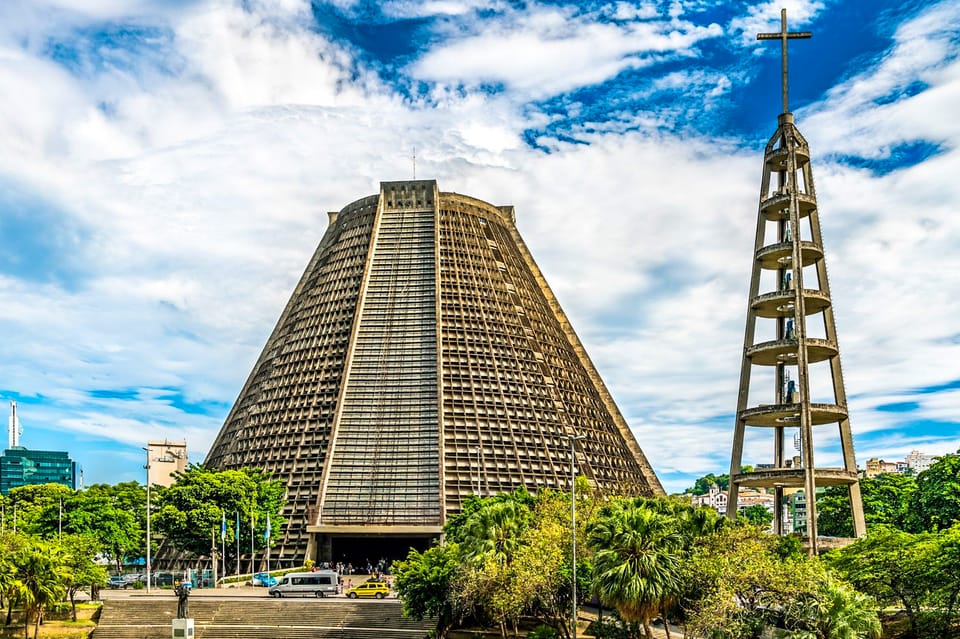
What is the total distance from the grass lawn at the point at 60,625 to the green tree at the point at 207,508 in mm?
14394

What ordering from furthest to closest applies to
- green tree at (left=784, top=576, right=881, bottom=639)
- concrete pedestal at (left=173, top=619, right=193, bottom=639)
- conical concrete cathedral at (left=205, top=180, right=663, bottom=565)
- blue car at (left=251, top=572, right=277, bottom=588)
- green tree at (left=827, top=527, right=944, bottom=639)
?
conical concrete cathedral at (left=205, top=180, right=663, bottom=565), blue car at (left=251, top=572, right=277, bottom=588), green tree at (left=827, top=527, right=944, bottom=639), concrete pedestal at (left=173, top=619, right=193, bottom=639), green tree at (left=784, top=576, right=881, bottom=639)

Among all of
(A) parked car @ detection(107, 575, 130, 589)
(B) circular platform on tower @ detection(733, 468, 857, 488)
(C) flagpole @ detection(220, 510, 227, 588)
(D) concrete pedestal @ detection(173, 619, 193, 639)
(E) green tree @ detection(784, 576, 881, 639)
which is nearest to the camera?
(E) green tree @ detection(784, 576, 881, 639)

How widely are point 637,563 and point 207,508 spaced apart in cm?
4457

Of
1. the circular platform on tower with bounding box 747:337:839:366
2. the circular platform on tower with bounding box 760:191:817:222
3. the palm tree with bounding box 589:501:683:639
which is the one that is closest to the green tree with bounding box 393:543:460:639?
the palm tree with bounding box 589:501:683:639

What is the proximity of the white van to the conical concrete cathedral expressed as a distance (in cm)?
1644

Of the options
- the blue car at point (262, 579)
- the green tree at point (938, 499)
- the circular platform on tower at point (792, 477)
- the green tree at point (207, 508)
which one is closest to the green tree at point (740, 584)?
the circular platform on tower at point (792, 477)

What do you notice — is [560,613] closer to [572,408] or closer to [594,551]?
[594,551]

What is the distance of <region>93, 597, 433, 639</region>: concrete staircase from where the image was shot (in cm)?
5475

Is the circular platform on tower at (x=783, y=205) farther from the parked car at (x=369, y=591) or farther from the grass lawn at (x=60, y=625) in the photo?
the grass lawn at (x=60, y=625)

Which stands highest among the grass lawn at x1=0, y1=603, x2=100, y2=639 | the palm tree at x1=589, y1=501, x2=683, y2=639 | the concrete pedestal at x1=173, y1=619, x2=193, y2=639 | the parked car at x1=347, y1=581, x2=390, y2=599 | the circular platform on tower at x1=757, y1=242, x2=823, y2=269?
the circular platform on tower at x1=757, y1=242, x2=823, y2=269

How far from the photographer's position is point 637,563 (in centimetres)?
3862

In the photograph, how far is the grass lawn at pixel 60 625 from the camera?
56.2 metres

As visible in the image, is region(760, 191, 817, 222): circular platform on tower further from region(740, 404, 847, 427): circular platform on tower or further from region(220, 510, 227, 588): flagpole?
region(220, 510, 227, 588): flagpole

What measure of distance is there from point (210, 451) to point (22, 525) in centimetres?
1911
